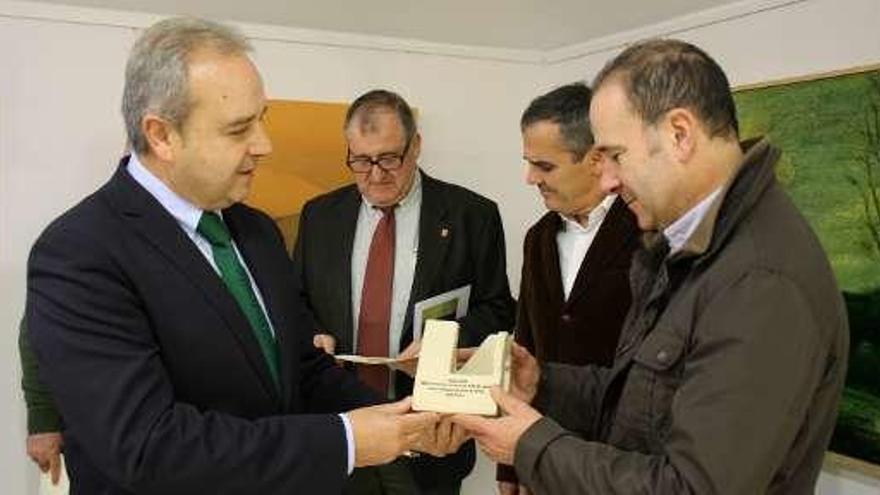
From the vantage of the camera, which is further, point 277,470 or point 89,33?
point 89,33

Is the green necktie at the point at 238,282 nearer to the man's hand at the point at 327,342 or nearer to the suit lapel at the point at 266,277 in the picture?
the suit lapel at the point at 266,277

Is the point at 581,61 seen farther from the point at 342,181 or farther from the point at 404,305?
the point at 404,305

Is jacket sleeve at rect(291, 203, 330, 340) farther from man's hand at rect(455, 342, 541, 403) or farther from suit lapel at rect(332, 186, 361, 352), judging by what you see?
man's hand at rect(455, 342, 541, 403)

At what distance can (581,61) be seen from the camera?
3029 mm

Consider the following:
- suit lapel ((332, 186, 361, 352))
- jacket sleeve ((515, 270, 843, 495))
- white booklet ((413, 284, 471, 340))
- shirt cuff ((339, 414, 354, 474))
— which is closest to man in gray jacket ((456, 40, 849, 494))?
jacket sleeve ((515, 270, 843, 495))

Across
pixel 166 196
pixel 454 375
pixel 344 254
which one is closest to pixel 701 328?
pixel 454 375

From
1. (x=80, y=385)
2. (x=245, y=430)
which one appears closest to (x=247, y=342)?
(x=245, y=430)

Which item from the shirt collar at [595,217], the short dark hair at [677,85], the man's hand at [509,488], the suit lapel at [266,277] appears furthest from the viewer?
the man's hand at [509,488]

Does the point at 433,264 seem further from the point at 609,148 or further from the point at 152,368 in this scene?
the point at 152,368

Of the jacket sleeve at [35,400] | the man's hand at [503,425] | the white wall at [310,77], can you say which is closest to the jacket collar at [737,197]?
the man's hand at [503,425]

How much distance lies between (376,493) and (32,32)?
1.81 m

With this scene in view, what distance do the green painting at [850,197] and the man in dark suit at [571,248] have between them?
56 centimetres

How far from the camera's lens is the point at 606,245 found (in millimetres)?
2006

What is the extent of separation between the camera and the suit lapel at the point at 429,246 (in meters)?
2.44
